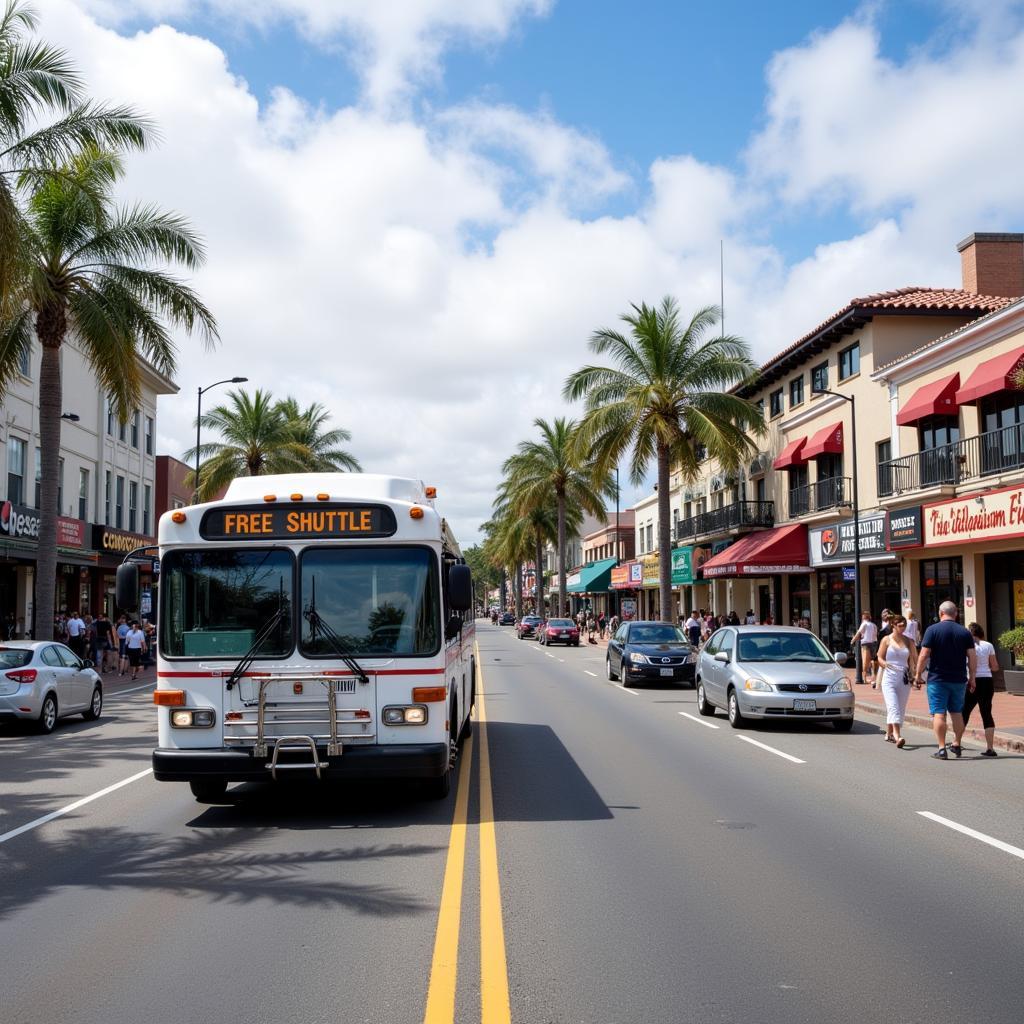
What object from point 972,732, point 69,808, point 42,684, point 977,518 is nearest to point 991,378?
point 977,518

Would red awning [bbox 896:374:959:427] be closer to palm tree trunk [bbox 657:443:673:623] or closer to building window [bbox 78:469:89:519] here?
palm tree trunk [bbox 657:443:673:623]

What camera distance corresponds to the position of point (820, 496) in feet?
117

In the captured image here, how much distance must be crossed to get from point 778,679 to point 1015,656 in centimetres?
881

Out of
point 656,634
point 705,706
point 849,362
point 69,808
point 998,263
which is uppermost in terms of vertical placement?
point 998,263

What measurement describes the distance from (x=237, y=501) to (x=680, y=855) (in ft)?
16.0

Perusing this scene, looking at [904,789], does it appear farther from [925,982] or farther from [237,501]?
[237,501]

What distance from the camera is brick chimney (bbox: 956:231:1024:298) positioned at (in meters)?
33.5

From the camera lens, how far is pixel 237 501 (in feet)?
31.7

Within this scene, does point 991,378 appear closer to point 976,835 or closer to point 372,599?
point 976,835

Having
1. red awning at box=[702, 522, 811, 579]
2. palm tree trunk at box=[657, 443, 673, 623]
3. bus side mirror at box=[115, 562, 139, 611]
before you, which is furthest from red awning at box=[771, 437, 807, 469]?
bus side mirror at box=[115, 562, 139, 611]

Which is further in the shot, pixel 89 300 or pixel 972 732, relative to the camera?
pixel 89 300

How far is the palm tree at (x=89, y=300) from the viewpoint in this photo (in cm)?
2297

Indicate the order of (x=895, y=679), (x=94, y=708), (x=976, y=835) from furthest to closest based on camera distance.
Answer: (x=94, y=708) → (x=895, y=679) → (x=976, y=835)

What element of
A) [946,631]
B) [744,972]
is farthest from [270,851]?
[946,631]
